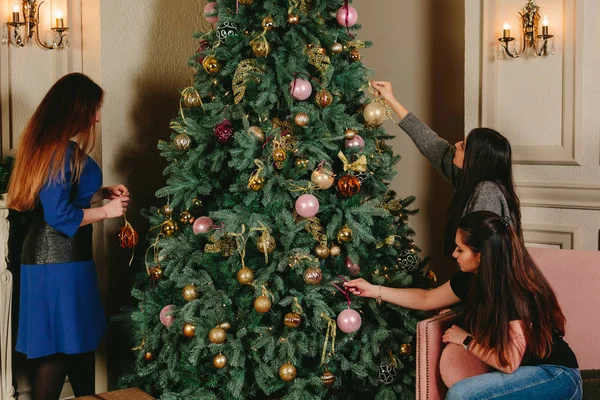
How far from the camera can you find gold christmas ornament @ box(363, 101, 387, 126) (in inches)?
104

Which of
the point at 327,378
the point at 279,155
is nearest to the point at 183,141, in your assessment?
the point at 279,155

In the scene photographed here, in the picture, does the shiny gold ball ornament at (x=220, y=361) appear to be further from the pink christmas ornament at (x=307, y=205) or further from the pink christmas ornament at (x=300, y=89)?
the pink christmas ornament at (x=300, y=89)

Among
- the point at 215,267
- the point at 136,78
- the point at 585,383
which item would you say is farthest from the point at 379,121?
the point at 136,78

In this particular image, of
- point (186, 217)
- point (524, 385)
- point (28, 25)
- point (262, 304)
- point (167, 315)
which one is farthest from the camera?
point (28, 25)

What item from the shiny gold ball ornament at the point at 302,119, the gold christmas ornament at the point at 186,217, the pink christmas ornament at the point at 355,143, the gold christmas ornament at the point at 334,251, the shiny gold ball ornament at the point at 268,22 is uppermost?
the shiny gold ball ornament at the point at 268,22

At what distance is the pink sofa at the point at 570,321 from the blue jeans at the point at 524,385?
14 cm

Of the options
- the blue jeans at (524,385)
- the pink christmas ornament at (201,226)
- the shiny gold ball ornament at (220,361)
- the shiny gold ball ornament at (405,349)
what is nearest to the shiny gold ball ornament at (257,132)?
the pink christmas ornament at (201,226)

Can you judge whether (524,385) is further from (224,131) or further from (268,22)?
(268,22)

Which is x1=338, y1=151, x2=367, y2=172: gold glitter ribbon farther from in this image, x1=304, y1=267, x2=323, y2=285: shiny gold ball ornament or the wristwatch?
the wristwatch

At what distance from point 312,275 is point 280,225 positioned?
212 mm

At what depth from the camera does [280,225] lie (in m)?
2.53

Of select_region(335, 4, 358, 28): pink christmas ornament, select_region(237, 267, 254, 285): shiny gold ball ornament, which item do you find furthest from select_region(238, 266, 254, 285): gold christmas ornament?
select_region(335, 4, 358, 28): pink christmas ornament

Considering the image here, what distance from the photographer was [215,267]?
263 cm

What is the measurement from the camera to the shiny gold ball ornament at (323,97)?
2568mm
